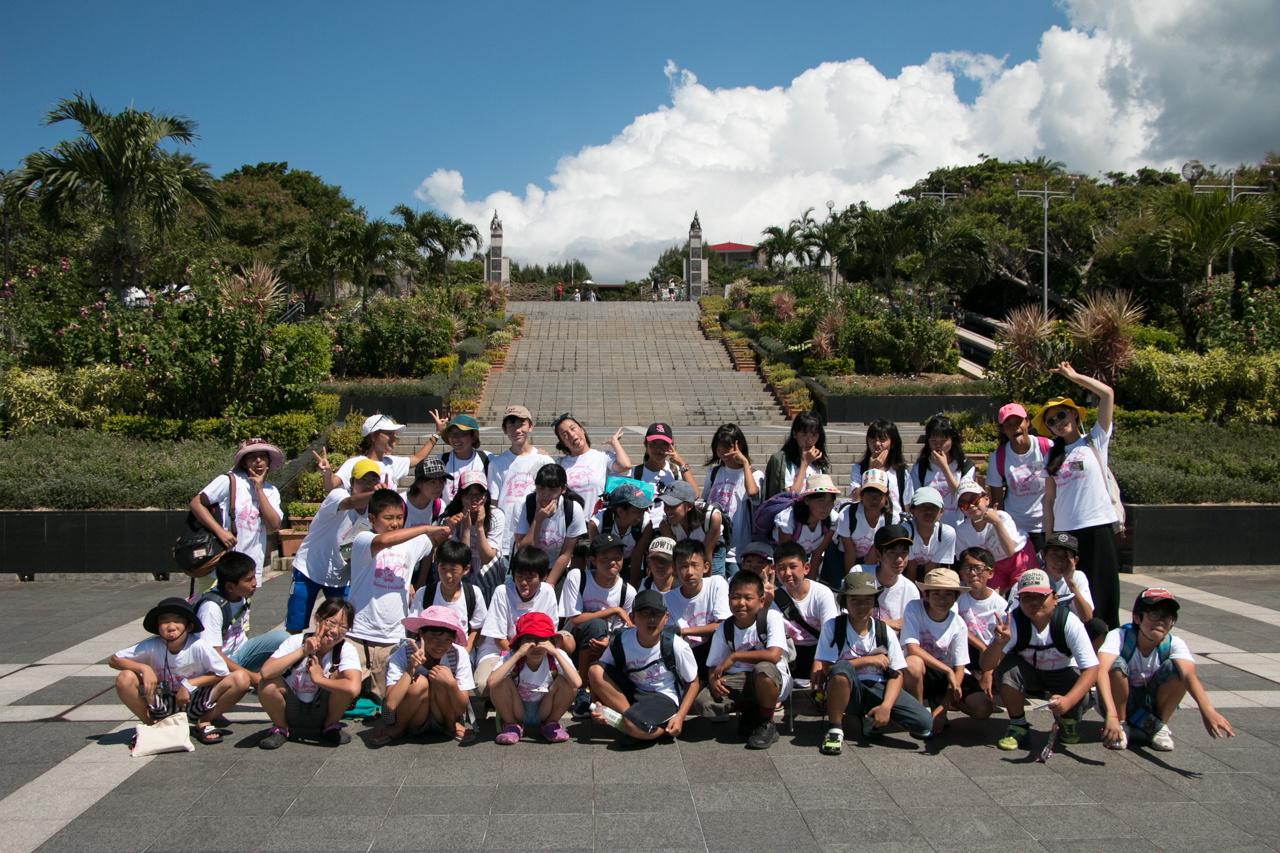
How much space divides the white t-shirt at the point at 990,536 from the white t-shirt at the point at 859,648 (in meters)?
1.19

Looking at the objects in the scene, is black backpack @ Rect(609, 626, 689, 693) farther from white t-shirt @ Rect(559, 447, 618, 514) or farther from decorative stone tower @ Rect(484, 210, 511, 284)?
decorative stone tower @ Rect(484, 210, 511, 284)

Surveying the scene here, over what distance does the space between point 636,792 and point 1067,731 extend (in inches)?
93.3

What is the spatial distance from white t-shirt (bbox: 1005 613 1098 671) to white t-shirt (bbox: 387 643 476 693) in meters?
3.00

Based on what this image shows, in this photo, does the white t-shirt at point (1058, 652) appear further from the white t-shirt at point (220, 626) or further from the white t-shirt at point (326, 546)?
the white t-shirt at point (220, 626)

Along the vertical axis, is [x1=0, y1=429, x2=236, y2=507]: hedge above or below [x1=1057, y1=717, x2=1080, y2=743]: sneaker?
above

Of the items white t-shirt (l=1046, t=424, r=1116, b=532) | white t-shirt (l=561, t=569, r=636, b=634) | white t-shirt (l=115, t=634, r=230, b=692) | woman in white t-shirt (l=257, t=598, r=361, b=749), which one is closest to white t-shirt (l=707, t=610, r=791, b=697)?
white t-shirt (l=561, t=569, r=636, b=634)

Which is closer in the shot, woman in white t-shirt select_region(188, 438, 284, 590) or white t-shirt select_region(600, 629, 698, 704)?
white t-shirt select_region(600, 629, 698, 704)

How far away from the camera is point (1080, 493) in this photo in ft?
17.1

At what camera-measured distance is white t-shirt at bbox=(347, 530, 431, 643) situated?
470cm

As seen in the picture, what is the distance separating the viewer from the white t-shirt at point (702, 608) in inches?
185

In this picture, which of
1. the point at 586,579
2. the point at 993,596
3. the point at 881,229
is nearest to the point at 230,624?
the point at 586,579

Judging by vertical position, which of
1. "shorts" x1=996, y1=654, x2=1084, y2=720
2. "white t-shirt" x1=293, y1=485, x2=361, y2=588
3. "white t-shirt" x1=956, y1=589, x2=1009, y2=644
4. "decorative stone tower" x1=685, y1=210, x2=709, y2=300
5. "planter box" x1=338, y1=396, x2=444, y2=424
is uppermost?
"decorative stone tower" x1=685, y1=210, x2=709, y2=300

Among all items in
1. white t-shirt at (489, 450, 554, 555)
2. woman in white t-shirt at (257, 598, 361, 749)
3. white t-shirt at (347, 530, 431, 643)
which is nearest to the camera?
woman in white t-shirt at (257, 598, 361, 749)

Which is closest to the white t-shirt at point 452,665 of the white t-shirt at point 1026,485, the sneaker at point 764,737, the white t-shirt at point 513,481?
the white t-shirt at point 513,481
